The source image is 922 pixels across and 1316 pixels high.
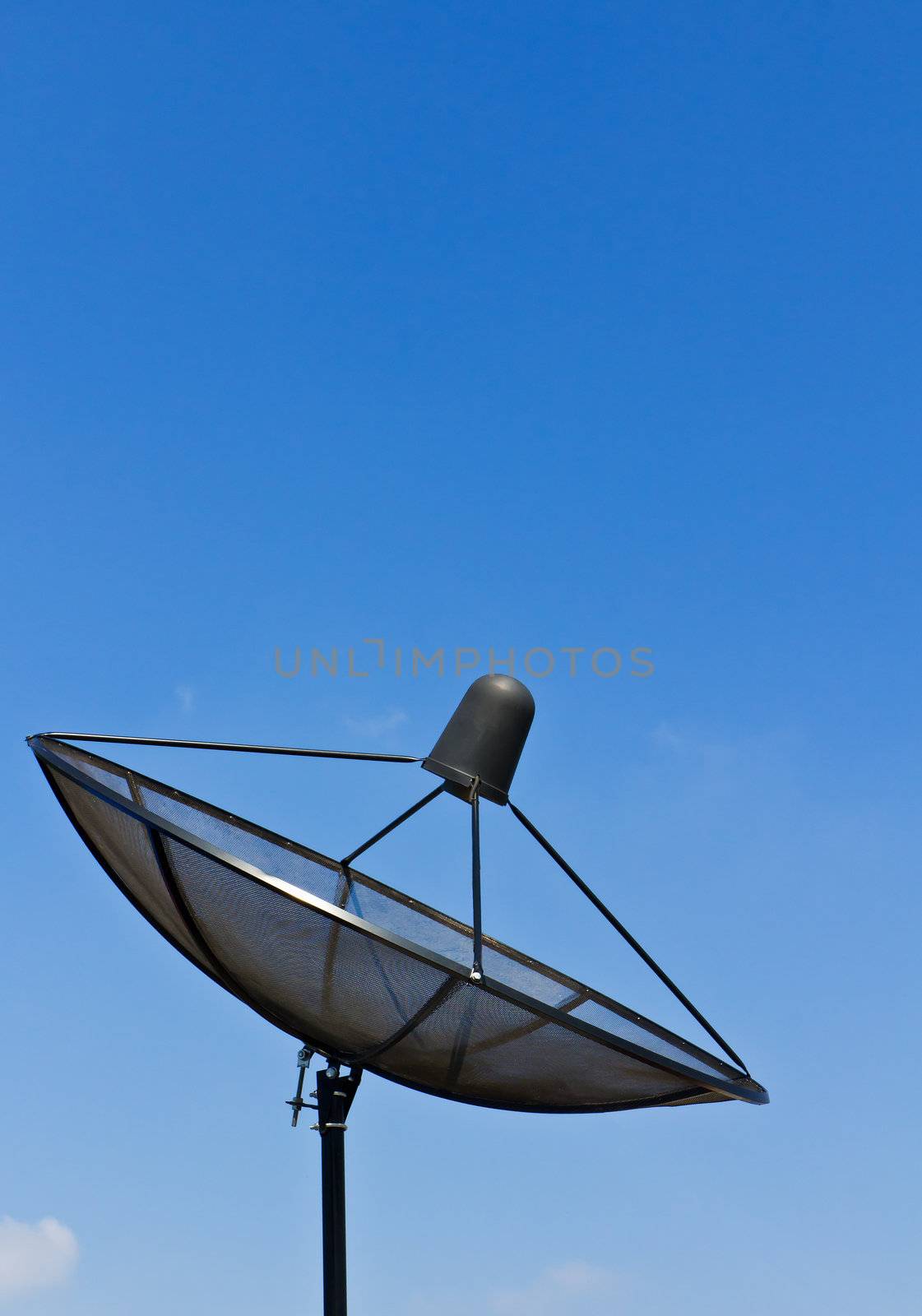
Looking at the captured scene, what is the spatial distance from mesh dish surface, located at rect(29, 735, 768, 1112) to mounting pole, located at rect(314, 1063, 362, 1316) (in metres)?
0.20

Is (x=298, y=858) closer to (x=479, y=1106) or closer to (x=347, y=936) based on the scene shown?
(x=479, y=1106)

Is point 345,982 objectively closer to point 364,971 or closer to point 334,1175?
point 364,971

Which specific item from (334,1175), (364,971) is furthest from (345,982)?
(334,1175)

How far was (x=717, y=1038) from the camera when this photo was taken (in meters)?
11.0

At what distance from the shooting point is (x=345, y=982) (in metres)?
9.44

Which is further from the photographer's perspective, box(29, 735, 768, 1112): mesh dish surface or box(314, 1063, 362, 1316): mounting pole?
box(314, 1063, 362, 1316): mounting pole

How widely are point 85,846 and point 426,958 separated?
2.90 meters

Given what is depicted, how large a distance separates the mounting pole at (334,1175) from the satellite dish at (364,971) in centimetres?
1

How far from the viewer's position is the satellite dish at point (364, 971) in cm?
865

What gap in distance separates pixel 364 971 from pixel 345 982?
362 millimetres

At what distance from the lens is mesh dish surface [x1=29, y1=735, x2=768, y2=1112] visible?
8.55 metres

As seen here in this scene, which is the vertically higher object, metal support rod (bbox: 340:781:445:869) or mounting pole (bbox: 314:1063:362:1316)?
metal support rod (bbox: 340:781:445:869)

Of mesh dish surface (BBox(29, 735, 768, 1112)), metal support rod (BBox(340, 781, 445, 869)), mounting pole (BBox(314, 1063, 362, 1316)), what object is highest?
metal support rod (BBox(340, 781, 445, 869))

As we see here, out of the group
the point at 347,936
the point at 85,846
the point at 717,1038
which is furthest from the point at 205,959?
the point at 717,1038
